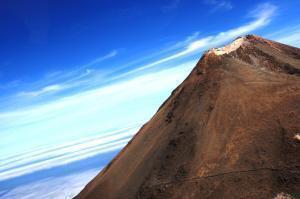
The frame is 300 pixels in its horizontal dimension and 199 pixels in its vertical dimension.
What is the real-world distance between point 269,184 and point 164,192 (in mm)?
4223

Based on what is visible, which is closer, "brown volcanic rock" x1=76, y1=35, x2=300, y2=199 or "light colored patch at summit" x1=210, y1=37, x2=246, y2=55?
"brown volcanic rock" x1=76, y1=35, x2=300, y2=199

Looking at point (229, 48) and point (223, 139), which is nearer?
point (223, 139)

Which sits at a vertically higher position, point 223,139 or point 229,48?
point 229,48

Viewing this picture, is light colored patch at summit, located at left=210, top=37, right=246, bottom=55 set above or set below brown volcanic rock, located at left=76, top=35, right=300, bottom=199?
above

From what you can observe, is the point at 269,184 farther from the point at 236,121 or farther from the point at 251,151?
the point at 236,121

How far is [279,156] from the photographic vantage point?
53.0 ft

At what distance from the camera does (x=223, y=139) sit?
693 inches

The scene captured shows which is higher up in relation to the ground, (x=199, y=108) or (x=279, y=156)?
(x=199, y=108)

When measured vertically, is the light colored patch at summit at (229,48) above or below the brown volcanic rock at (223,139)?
above

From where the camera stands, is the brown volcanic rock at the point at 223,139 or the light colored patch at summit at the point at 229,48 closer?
the brown volcanic rock at the point at 223,139

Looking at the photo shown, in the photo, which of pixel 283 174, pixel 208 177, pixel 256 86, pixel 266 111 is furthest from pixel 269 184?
pixel 256 86

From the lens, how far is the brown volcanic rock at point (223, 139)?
52.8 ft

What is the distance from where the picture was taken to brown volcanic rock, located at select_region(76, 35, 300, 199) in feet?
52.8

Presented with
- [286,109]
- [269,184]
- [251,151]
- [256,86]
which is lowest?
[269,184]
